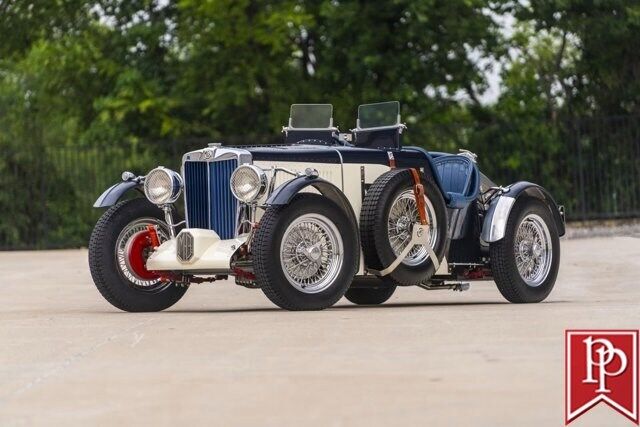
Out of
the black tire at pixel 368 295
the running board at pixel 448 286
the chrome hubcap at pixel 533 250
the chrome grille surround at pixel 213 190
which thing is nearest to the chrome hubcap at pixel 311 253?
the chrome grille surround at pixel 213 190

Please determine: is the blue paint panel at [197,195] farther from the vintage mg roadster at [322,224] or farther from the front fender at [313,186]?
the front fender at [313,186]

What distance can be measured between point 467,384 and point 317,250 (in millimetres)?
4989

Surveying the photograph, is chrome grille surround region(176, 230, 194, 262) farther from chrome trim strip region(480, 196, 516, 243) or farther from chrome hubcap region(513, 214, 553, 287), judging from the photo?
chrome hubcap region(513, 214, 553, 287)

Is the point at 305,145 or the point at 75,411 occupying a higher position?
the point at 305,145

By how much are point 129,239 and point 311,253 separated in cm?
178

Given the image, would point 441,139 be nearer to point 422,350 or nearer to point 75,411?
point 422,350

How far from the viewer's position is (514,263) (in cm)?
1423

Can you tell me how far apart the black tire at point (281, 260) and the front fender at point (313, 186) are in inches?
3.5

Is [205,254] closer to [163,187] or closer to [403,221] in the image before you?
[163,187]

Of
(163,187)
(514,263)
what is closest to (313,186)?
(163,187)

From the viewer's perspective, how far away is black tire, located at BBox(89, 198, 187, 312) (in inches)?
535

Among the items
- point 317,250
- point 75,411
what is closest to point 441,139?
point 317,250

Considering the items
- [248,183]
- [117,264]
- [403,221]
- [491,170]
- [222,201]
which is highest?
[491,170]

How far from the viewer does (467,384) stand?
7820 millimetres
